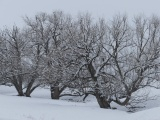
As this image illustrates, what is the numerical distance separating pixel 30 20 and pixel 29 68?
21.2ft

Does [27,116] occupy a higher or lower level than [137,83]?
lower

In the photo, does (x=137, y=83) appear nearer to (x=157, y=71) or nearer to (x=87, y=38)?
(x=157, y=71)

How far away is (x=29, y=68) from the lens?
32875 mm

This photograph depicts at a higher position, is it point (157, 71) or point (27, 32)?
point (27, 32)

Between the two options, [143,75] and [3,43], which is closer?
[143,75]

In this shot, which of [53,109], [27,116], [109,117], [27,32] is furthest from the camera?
[27,32]

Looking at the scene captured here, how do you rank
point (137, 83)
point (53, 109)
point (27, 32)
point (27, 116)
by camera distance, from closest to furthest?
1. point (27, 116)
2. point (53, 109)
3. point (137, 83)
4. point (27, 32)

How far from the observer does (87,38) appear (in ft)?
73.8

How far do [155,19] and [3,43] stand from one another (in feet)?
54.6


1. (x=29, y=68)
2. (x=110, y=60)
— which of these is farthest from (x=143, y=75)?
(x=29, y=68)

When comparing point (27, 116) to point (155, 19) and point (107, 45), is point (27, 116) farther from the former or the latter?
point (155, 19)

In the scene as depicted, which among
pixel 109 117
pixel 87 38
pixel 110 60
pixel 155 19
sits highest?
pixel 155 19

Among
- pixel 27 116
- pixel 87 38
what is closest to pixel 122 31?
pixel 87 38

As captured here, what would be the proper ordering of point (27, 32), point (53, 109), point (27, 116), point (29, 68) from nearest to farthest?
point (27, 116), point (53, 109), point (29, 68), point (27, 32)
